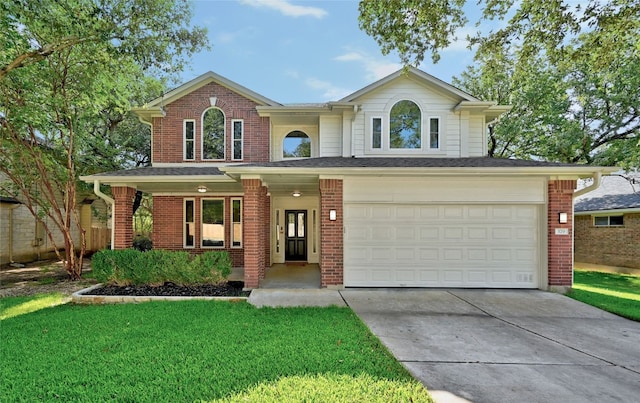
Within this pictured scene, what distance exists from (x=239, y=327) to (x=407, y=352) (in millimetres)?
2618

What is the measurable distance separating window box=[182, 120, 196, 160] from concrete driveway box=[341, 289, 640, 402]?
7.73 m

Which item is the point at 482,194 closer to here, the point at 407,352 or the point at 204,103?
the point at 407,352

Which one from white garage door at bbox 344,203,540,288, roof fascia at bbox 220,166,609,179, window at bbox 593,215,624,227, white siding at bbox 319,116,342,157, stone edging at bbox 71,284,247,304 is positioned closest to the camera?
stone edging at bbox 71,284,247,304

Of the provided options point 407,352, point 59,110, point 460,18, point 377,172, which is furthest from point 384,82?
point 59,110

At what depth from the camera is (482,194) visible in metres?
7.60

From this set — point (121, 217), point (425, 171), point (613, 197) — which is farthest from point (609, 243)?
point (121, 217)

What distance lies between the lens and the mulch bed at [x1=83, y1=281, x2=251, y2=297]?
22.7ft

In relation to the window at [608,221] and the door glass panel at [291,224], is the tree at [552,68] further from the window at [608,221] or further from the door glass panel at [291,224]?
the door glass panel at [291,224]

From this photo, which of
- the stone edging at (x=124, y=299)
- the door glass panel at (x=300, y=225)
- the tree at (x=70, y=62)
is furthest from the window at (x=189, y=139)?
the stone edging at (x=124, y=299)

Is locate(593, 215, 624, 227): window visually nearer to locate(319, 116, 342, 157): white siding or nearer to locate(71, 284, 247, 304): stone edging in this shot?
locate(319, 116, 342, 157): white siding

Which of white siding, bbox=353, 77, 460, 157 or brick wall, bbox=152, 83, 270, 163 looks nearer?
white siding, bbox=353, 77, 460, 157

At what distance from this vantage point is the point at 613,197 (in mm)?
13492

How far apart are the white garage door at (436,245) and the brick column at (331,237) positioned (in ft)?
0.77

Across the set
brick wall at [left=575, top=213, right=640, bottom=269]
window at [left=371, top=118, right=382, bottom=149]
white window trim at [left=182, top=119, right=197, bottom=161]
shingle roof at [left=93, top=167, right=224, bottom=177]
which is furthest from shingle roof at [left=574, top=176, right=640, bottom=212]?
white window trim at [left=182, top=119, right=197, bottom=161]
